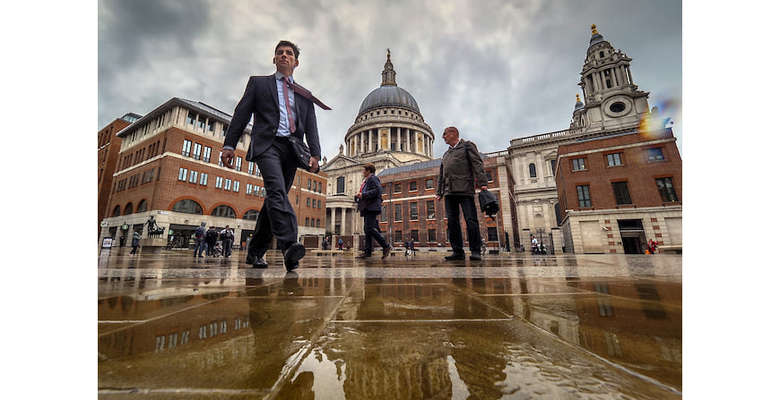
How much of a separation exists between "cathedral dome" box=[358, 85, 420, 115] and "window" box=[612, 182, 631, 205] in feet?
144

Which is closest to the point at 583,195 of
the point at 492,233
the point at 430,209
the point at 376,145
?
the point at 492,233

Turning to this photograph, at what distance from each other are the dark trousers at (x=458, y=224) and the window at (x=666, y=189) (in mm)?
16382

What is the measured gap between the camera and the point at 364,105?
2258 inches

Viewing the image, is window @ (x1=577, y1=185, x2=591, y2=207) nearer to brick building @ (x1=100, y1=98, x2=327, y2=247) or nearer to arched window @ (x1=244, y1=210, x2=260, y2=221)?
brick building @ (x1=100, y1=98, x2=327, y2=247)

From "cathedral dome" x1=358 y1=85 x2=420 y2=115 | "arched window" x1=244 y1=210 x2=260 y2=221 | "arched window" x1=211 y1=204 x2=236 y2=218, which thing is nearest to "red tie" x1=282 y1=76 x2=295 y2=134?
"arched window" x1=211 y1=204 x2=236 y2=218

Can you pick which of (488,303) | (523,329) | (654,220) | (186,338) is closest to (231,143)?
(186,338)

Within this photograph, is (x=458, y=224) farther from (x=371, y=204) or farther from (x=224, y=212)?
(x=224, y=212)

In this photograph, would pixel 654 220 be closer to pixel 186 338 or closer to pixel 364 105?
pixel 186 338

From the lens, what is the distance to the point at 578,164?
17469mm

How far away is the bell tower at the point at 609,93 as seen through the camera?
30.5m

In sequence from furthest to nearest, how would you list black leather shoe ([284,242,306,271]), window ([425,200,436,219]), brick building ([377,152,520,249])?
window ([425,200,436,219]), brick building ([377,152,520,249]), black leather shoe ([284,242,306,271])

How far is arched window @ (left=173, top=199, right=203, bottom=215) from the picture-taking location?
21.3 m

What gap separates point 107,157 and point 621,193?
38.8 m
